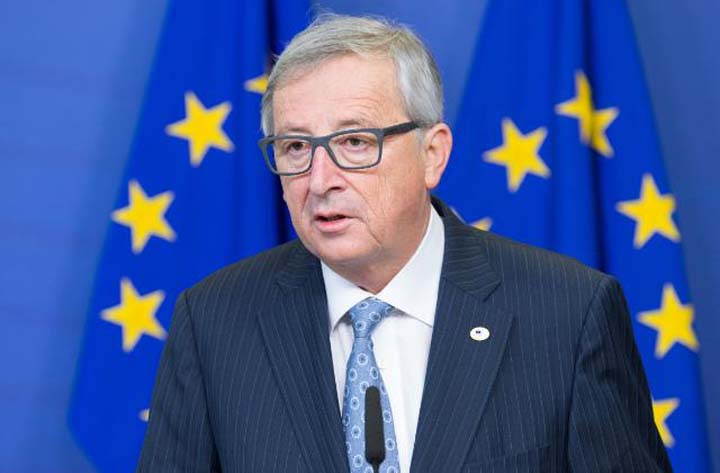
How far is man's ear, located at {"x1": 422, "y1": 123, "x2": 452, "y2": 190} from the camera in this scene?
2.29 m

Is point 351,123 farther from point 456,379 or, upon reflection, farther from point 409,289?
point 456,379

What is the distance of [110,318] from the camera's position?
10.7 feet

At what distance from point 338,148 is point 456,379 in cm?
45

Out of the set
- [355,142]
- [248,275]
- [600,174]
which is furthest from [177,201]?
[355,142]

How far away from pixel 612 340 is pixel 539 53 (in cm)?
117

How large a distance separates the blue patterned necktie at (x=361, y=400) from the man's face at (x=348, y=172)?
0.42 feet

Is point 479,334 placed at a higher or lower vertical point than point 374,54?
lower

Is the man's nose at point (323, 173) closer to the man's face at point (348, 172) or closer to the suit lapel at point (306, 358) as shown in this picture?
the man's face at point (348, 172)

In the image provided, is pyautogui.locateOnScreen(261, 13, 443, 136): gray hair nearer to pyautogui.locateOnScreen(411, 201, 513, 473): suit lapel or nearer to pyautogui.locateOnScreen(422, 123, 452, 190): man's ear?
pyautogui.locateOnScreen(422, 123, 452, 190): man's ear

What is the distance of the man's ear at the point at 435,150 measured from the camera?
2.29m

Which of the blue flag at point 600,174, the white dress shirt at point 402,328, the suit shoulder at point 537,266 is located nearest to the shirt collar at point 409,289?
the white dress shirt at point 402,328

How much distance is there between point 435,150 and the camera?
2.32 meters

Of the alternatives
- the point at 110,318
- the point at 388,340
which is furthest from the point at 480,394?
the point at 110,318

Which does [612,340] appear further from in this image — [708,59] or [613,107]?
[708,59]
